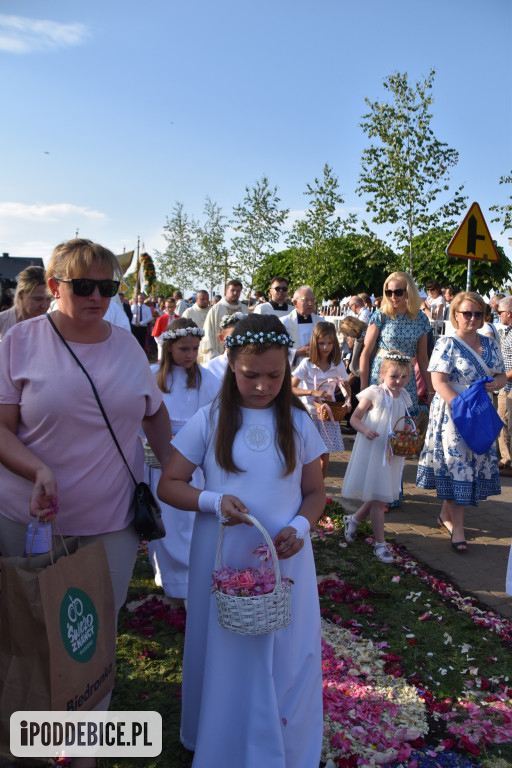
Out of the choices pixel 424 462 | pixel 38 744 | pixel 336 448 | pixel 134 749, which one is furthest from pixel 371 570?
pixel 38 744

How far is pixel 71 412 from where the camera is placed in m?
2.43

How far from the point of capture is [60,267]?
249 centimetres

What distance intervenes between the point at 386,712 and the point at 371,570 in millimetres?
1823

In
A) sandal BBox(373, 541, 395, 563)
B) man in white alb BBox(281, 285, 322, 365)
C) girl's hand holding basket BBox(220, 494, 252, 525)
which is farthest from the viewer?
man in white alb BBox(281, 285, 322, 365)

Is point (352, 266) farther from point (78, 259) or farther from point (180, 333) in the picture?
point (78, 259)

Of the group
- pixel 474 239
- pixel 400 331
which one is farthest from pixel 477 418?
pixel 474 239

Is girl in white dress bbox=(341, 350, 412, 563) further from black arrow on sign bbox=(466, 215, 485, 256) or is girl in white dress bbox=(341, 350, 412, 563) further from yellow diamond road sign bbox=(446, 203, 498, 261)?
black arrow on sign bbox=(466, 215, 485, 256)

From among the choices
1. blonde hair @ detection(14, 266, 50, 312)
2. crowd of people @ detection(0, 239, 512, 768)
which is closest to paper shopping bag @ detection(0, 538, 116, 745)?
crowd of people @ detection(0, 239, 512, 768)

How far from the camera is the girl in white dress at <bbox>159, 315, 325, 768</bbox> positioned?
2389mm

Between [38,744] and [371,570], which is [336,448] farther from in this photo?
[38,744]

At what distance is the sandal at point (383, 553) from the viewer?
5086 millimetres

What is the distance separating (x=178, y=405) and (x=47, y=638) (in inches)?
102

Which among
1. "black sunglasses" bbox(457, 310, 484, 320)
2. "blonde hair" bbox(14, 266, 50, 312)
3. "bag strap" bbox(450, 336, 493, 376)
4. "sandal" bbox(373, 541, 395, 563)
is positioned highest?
"black sunglasses" bbox(457, 310, 484, 320)

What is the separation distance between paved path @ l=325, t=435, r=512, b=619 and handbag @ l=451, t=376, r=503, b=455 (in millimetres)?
936
